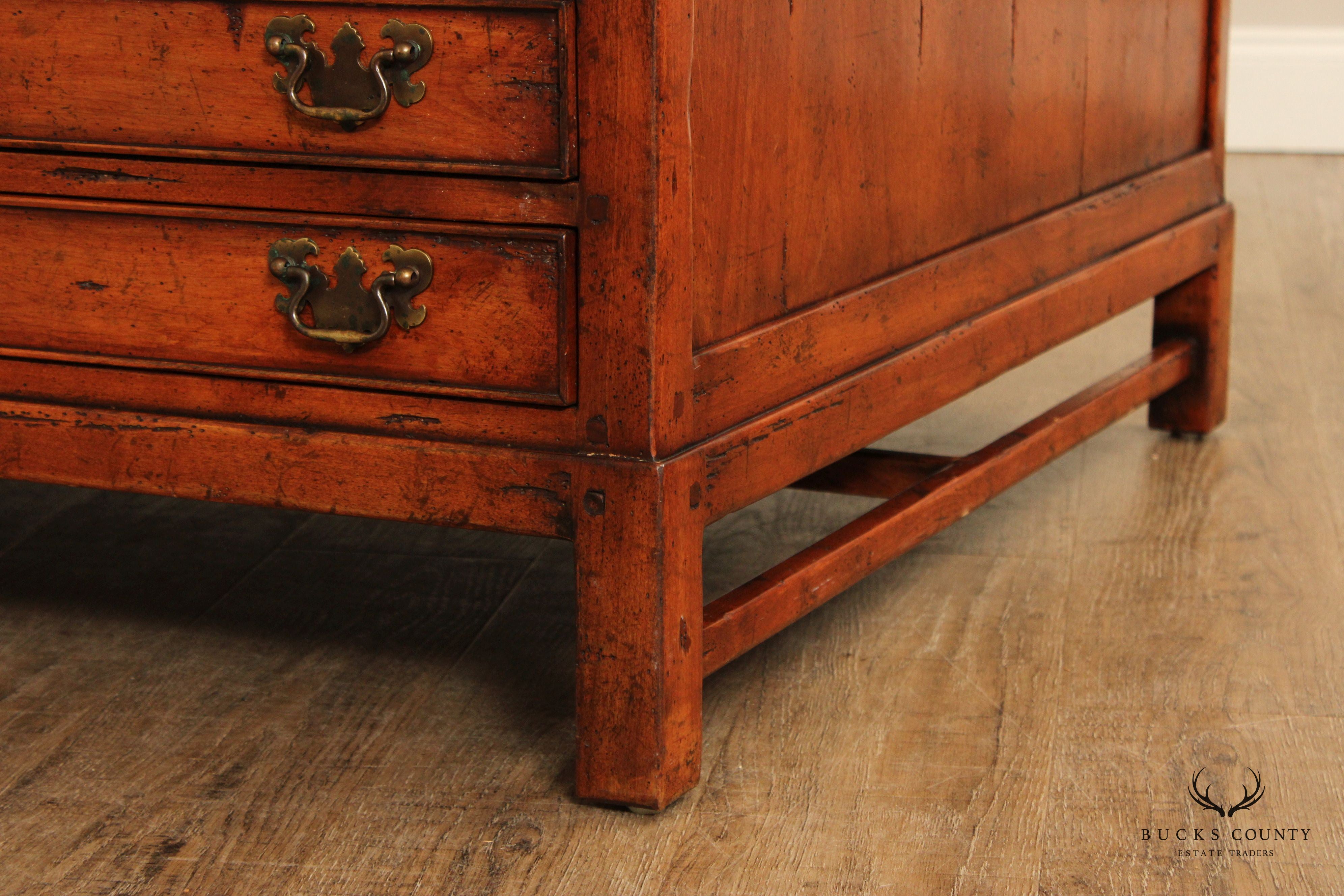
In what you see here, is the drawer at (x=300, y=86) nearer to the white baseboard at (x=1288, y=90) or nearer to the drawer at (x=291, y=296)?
the drawer at (x=291, y=296)

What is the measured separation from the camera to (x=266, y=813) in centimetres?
101

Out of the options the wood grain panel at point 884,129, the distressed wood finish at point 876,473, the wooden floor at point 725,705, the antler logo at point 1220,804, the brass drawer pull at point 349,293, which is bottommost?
the wooden floor at point 725,705

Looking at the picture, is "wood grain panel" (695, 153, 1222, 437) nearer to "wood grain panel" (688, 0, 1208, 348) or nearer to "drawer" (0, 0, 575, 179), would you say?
"wood grain panel" (688, 0, 1208, 348)

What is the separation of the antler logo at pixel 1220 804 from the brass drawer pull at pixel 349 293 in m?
0.58

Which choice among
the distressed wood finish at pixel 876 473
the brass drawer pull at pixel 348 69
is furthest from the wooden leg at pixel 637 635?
the distressed wood finish at pixel 876 473

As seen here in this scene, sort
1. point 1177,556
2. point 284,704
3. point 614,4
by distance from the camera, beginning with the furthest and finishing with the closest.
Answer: point 1177,556, point 284,704, point 614,4

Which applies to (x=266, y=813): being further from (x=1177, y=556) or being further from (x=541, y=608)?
(x=1177, y=556)

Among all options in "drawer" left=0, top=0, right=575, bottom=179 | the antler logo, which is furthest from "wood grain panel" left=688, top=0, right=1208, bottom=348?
the antler logo

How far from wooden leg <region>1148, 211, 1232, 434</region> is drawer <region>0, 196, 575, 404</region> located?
1.09 m

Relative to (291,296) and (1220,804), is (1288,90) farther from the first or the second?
(291,296)

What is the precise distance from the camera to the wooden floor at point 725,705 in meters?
0.95

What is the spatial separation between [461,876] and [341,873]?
0.23 feet

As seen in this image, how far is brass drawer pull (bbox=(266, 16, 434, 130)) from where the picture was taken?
0.95m

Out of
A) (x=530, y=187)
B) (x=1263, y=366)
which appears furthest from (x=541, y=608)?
(x=1263, y=366)
